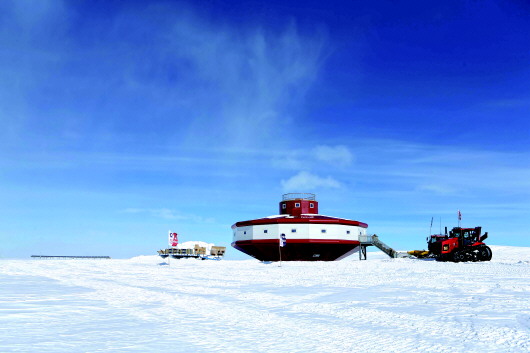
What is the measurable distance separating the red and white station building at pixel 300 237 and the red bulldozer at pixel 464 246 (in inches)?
422

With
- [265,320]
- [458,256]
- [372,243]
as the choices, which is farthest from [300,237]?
[265,320]

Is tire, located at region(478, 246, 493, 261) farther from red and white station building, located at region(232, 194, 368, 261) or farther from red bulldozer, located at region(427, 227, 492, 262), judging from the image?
red and white station building, located at region(232, 194, 368, 261)

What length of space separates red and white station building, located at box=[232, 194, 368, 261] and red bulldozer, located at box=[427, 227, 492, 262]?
1072 centimetres

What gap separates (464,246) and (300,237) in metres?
14.7

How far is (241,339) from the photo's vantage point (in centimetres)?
714

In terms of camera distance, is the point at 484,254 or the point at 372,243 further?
the point at 372,243

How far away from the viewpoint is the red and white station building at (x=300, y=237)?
4312 centimetres

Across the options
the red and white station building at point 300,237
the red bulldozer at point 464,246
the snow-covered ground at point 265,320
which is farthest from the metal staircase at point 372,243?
the snow-covered ground at point 265,320

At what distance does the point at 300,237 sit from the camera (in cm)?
4306

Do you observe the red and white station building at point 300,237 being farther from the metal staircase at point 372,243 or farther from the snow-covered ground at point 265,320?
the snow-covered ground at point 265,320

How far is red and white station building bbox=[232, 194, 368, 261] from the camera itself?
4312 centimetres

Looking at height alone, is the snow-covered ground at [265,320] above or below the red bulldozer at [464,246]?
below

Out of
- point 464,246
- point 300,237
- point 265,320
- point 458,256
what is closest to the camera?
point 265,320

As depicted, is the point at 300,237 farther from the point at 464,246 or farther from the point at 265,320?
the point at 265,320
